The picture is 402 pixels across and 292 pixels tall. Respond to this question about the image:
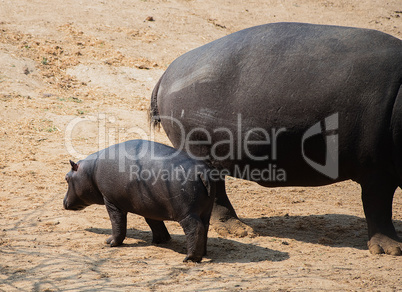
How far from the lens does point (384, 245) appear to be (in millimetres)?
4605

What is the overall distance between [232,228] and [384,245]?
4.86 ft

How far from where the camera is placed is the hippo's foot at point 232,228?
513cm

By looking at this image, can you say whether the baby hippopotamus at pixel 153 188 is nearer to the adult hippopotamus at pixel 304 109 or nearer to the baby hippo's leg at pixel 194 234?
the baby hippo's leg at pixel 194 234

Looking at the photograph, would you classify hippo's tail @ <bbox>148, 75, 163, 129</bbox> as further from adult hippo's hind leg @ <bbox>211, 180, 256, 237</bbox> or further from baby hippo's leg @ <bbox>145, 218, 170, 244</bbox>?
baby hippo's leg @ <bbox>145, 218, 170, 244</bbox>

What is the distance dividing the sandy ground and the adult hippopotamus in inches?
28.5

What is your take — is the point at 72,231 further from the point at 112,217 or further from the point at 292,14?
the point at 292,14

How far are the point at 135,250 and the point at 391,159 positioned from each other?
2.45 metres

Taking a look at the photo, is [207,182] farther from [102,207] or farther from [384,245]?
[102,207]

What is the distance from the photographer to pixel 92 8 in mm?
13586

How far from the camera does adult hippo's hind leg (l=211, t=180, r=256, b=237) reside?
16.9ft

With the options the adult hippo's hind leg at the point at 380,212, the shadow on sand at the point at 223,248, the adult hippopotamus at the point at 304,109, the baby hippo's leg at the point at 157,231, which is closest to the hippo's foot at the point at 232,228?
the shadow on sand at the point at 223,248

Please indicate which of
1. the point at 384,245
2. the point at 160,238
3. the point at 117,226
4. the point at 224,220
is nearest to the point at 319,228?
the point at 384,245

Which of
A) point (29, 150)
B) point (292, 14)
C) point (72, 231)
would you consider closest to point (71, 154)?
point (29, 150)

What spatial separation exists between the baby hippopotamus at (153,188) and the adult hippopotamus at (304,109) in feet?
1.89
